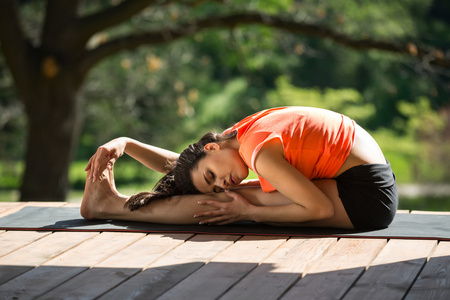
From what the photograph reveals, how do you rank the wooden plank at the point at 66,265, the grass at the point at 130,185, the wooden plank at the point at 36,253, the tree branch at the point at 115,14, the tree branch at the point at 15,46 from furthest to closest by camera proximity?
the grass at the point at 130,185, the tree branch at the point at 15,46, the tree branch at the point at 115,14, the wooden plank at the point at 36,253, the wooden plank at the point at 66,265

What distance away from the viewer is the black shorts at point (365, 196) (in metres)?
3.01

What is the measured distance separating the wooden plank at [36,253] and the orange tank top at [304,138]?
832 mm

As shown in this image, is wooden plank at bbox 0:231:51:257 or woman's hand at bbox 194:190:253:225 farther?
woman's hand at bbox 194:190:253:225

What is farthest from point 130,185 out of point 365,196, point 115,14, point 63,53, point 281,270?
point 281,270

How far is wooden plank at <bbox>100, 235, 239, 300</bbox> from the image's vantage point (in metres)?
2.14

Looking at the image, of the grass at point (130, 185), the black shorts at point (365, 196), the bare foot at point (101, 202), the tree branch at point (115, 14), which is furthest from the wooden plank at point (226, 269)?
the grass at point (130, 185)

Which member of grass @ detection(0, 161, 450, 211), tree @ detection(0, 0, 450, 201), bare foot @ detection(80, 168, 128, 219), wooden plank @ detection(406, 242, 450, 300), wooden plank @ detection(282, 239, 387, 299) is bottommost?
grass @ detection(0, 161, 450, 211)

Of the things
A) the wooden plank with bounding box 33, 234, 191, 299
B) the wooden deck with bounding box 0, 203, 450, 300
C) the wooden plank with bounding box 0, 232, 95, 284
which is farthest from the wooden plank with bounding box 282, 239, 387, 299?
the wooden plank with bounding box 0, 232, 95, 284

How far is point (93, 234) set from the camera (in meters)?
3.01

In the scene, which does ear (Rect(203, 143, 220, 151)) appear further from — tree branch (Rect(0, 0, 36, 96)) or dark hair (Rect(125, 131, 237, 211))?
tree branch (Rect(0, 0, 36, 96))

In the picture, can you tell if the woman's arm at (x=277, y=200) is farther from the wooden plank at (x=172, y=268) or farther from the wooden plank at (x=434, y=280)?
the wooden plank at (x=434, y=280)

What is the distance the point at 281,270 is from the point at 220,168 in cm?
78

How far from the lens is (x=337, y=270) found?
7.72 ft

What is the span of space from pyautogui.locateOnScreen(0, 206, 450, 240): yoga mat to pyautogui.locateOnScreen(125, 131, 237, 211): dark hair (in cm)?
12
